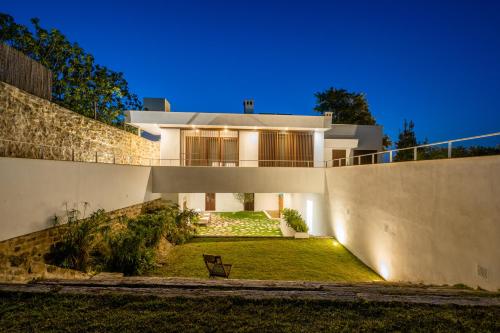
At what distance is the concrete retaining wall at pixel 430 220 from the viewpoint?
4352 mm

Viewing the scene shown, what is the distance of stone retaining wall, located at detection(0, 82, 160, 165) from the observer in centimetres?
700

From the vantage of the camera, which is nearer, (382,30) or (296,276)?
(296,276)

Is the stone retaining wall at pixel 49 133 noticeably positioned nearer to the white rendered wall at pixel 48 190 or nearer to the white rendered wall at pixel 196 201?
the white rendered wall at pixel 48 190

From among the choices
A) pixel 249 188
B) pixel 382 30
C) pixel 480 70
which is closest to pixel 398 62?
pixel 382 30

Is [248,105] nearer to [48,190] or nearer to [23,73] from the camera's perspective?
[23,73]

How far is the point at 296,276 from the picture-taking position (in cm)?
698

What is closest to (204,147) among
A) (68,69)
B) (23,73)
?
(23,73)

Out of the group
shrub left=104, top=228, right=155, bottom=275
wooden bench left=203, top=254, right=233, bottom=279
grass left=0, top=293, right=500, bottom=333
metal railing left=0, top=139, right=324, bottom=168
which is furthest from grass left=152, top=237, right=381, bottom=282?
grass left=0, top=293, right=500, bottom=333

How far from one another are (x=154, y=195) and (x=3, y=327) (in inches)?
404

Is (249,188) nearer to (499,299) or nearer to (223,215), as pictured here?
(223,215)

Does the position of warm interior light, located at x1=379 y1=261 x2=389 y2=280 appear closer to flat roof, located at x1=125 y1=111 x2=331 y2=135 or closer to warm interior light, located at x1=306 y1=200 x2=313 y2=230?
warm interior light, located at x1=306 y1=200 x2=313 y2=230

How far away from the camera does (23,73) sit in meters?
7.58

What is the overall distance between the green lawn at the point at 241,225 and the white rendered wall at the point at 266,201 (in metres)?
1.19

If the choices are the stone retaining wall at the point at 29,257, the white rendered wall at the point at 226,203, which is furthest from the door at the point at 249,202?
the stone retaining wall at the point at 29,257
